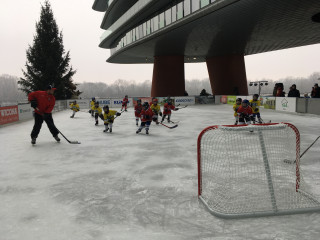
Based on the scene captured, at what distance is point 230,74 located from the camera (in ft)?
120

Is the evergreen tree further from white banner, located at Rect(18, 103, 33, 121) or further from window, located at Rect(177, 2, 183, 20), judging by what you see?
window, located at Rect(177, 2, 183, 20)

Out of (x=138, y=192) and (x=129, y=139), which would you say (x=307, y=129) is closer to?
(x=129, y=139)

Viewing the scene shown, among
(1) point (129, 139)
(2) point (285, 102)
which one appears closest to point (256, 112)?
(1) point (129, 139)

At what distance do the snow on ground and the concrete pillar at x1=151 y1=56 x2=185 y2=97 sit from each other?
90.6 feet

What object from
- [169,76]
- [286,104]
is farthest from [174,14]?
[169,76]

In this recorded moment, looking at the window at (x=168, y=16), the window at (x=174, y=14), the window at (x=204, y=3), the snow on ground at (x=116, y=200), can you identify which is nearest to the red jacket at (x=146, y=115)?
the snow on ground at (x=116, y=200)

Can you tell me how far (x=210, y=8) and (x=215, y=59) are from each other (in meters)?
20.6

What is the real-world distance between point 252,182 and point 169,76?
102 ft

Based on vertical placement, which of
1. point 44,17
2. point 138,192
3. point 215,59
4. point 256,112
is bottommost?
point 138,192

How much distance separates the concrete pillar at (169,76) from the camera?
34.9 m

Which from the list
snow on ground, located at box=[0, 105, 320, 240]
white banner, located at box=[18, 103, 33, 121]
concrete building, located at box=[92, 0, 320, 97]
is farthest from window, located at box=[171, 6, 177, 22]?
snow on ground, located at box=[0, 105, 320, 240]

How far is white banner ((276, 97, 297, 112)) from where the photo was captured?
58.3 ft

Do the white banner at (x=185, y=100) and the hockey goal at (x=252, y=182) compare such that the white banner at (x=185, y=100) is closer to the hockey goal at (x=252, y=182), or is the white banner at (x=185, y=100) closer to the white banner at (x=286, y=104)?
the white banner at (x=286, y=104)

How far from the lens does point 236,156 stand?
6.75 m
